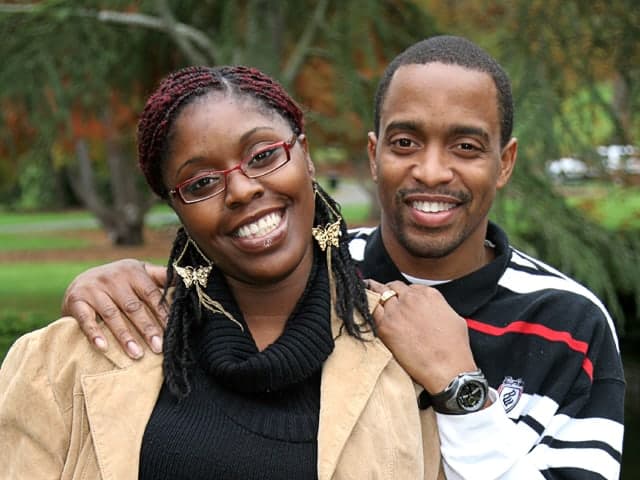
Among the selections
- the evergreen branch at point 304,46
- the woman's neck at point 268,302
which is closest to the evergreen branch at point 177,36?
the evergreen branch at point 304,46

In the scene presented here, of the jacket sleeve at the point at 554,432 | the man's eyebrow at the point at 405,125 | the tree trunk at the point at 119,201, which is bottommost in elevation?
the tree trunk at the point at 119,201

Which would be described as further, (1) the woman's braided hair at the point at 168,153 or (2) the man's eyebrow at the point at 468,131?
(2) the man's eyebrow at the point at 468,131

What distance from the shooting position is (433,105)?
2465 mm

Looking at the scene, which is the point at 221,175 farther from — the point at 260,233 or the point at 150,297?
the point at 150,297

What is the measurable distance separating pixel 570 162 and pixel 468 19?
4.02 meters

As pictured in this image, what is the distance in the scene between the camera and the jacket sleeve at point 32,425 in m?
2.09

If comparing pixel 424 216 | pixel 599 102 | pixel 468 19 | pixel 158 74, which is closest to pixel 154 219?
pixel 468 19

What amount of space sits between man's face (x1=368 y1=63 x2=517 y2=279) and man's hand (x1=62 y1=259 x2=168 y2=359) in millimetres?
740

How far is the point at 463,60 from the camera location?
251 centimetres

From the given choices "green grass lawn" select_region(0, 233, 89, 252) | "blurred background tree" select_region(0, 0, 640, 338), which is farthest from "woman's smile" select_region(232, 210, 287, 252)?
"green grass lawn" select_region(0, 233, 89, 252)

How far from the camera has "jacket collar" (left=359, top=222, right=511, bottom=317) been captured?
251 centimetres

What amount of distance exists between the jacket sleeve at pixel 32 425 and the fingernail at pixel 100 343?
0.44 feet

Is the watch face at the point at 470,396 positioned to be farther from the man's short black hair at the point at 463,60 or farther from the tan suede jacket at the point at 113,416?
the man's short black hair at the point at 463,60

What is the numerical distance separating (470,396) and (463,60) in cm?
98
